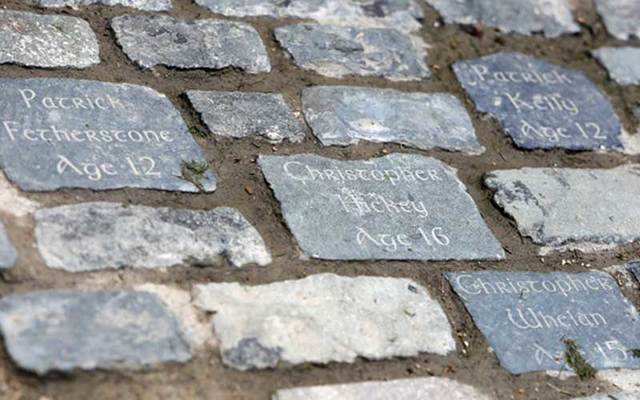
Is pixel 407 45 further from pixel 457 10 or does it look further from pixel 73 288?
pixel 73 288

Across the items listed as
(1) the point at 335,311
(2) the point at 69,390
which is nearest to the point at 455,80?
(1) the point at 335,311

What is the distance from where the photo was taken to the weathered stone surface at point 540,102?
10.2 ft

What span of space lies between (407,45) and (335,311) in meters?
1.16

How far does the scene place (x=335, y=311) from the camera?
2.34 m

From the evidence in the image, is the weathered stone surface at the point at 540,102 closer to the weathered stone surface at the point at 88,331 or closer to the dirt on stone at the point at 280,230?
the dirt on stone at the point at 280,230

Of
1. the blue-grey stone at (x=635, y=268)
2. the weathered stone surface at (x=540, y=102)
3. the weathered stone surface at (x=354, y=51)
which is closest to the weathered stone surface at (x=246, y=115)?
the weathered stone surface at (x=354, y=51)

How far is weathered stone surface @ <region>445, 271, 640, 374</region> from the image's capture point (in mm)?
2422

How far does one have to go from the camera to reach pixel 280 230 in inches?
97.6

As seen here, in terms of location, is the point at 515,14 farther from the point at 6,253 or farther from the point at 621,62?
the point at 6,253

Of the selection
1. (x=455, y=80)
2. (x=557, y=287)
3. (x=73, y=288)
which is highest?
(x=455, y=80)

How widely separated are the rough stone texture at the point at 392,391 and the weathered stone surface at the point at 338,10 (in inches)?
50.5

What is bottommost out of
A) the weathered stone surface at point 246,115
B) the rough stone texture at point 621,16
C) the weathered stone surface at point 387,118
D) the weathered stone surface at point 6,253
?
the weathered stone surface at point 6,253

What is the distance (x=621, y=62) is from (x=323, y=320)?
1635mm

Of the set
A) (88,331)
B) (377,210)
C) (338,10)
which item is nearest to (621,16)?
(338,10)
